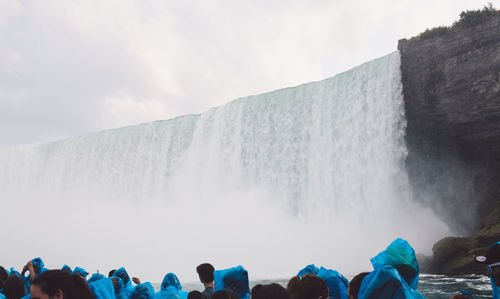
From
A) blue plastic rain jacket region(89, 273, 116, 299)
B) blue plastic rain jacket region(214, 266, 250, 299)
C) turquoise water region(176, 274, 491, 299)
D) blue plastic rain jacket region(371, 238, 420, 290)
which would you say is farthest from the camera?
turquoise water region(176, 274, 491, 299)

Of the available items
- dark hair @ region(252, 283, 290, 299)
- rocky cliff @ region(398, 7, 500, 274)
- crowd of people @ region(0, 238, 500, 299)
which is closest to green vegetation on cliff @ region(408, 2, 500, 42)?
rocky cliff @ region(398, 7, 500, 274)

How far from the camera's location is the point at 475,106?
63.3ft

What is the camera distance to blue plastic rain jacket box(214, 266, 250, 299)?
373 cm

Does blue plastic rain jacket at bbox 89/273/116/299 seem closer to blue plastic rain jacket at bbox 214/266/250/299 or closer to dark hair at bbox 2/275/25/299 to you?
blue plastic rain jacket at bbox 214/266/250/299

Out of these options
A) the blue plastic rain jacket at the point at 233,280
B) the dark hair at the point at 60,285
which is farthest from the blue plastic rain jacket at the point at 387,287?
the dark hair at the point at 60,285

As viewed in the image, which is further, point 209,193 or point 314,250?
point 209,193

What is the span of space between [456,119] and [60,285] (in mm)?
20922

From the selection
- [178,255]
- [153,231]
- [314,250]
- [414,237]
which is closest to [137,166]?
[153,231]

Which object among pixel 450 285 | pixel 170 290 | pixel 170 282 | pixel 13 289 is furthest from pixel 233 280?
pixel 450 285

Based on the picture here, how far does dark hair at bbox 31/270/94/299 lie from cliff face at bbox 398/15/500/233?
67.1ft

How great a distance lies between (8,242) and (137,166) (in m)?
10.6

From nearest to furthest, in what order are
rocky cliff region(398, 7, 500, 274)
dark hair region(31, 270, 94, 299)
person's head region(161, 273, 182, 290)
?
dark hair region(31, 270, 94, 299)
person's head region(161, 273, 182, 290)
rocky cliff region(398, 7, 500, 274)

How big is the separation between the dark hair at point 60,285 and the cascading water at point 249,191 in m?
14.7

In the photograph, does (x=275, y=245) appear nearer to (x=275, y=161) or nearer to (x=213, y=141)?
(x=275, y=161)
